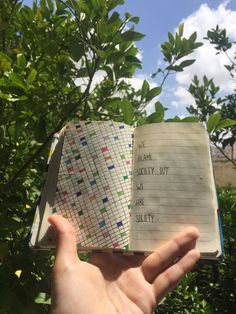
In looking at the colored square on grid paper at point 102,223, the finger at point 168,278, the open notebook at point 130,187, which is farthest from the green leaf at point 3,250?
the finger at point 168,278

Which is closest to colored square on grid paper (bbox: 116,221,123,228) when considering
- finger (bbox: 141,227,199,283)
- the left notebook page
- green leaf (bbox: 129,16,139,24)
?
the left notebook page

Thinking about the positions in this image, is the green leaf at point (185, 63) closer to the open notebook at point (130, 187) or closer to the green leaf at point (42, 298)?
the open notebook at point (130, 187)

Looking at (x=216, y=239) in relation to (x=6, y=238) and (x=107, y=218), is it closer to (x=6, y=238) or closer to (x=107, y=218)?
(x=107, y=218)

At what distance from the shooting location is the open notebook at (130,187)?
1135mm

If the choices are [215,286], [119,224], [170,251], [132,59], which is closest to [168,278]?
[170,251]

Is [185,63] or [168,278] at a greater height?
[185,63]

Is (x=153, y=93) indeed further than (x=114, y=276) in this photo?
Yes

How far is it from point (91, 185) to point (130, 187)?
118mm

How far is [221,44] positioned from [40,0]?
8.00ft

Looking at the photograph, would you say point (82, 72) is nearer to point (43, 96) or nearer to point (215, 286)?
point (43, 96)

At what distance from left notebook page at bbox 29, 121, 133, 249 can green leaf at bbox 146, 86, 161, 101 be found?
276 millimetres

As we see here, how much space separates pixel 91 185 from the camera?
1.21 m

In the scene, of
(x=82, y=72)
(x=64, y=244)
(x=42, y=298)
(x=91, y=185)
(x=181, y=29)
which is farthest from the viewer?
(x=181, y=29)

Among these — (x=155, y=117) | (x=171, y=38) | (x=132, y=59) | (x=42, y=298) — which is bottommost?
(x=42, y=298)
